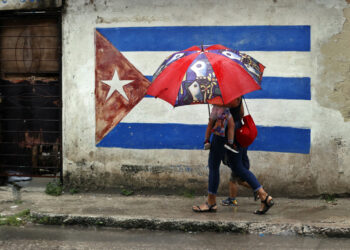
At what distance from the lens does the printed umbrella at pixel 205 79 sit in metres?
4.07

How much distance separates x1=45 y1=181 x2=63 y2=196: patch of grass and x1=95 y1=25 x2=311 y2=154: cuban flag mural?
874mm

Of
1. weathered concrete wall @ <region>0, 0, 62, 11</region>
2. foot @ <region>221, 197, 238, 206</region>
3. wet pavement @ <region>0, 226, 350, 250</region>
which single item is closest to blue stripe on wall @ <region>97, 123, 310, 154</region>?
foot @ <region>221, 197, 238, 206</region>

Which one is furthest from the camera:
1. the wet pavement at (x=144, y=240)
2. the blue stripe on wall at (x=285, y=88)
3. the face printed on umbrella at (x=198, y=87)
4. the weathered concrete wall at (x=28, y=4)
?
the weathered concrete wall at (x=28, y=4)

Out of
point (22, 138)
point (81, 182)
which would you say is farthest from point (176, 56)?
point (22, 138)

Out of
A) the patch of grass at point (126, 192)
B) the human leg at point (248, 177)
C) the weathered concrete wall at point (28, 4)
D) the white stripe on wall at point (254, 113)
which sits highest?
the weathered concrete wall at point (28, 4)

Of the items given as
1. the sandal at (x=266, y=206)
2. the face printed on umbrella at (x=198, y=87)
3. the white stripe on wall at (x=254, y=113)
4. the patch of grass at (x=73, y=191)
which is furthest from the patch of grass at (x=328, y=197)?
the patch of grass at (x=73, y=191)

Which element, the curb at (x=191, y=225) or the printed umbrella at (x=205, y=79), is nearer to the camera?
the printed umbrella at (x=205, y=79)

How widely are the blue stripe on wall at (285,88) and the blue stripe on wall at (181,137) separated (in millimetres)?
434

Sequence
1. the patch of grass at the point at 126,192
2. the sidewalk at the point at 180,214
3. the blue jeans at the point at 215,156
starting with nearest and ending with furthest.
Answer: the sidewalk at the point at 180,214
the blue jeans at the point at 215,156
the patch of grass at the point at 126,192

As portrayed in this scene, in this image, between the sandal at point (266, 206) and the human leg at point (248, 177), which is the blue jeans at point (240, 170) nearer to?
the human leg at point (248, 177)

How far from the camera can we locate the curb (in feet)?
15.1

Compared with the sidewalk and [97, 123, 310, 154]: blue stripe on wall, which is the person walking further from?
[97, 123, 310, 154]: blue stripe on wall

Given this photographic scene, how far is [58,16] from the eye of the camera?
6500mm

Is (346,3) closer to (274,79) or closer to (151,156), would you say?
(274,79)
